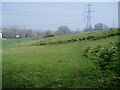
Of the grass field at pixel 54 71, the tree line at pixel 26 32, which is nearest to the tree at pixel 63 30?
the tree line at pixel 26 32

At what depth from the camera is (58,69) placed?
3209mm

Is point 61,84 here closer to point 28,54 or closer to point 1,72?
point 1,72

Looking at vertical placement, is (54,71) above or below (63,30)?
below

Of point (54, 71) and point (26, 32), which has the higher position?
point (26, 32)

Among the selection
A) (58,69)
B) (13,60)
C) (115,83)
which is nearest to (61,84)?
(58,69)

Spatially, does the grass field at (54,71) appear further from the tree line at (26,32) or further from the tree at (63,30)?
the tree at (63,30)

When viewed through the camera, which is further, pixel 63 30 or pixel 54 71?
pixel 63 30

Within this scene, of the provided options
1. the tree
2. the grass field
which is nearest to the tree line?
the tree

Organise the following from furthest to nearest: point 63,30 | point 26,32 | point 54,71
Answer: point 63,30
point 54,71
point 26,32

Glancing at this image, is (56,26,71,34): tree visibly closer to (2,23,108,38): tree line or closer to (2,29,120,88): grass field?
(2,23,108,38): tree line

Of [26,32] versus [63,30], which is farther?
[63,30]

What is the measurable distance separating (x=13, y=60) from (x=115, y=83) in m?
2.39

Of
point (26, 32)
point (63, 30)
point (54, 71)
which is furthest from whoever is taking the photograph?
point (63, 30)

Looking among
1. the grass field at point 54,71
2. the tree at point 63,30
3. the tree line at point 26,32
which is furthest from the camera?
the tree at point 63,30
